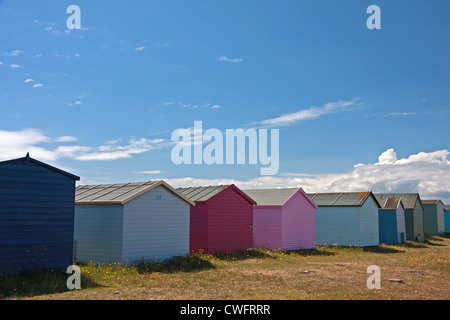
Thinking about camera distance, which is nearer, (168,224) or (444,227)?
(168,224)

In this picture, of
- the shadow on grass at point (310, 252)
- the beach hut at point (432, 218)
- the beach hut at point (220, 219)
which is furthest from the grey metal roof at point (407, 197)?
the beach hut at point (220, 219)

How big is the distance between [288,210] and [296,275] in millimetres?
11938

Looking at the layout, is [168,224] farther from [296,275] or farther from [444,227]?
[444,227]

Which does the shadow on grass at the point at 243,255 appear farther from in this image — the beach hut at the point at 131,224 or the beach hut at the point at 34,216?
the beach hut at the point at 34,216

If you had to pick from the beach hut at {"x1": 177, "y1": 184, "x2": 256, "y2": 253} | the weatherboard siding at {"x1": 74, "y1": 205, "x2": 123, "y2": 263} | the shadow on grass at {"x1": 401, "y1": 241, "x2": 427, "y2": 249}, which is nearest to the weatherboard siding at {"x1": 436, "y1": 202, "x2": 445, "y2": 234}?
the shadow on grass at {"x1": 401, "y1": 241, "x2": 427, "y2": 249}

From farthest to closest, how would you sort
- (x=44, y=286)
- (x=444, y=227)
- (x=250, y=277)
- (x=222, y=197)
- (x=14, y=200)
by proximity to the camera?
(x=444, y=227)
(x=222, y=197)
(x=250, y=277)
(x=14, y=200)
(x=44, y=286)

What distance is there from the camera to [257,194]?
32500 mm

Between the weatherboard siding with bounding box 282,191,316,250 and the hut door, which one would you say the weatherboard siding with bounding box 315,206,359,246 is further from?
the hut door

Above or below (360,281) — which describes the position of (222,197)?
above

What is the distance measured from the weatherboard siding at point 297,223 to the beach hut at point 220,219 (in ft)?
10.4

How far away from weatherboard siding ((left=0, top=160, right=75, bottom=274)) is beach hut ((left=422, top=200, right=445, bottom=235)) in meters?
51.2

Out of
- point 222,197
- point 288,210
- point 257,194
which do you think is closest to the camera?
point 222,197

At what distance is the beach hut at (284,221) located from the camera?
29.1 m
